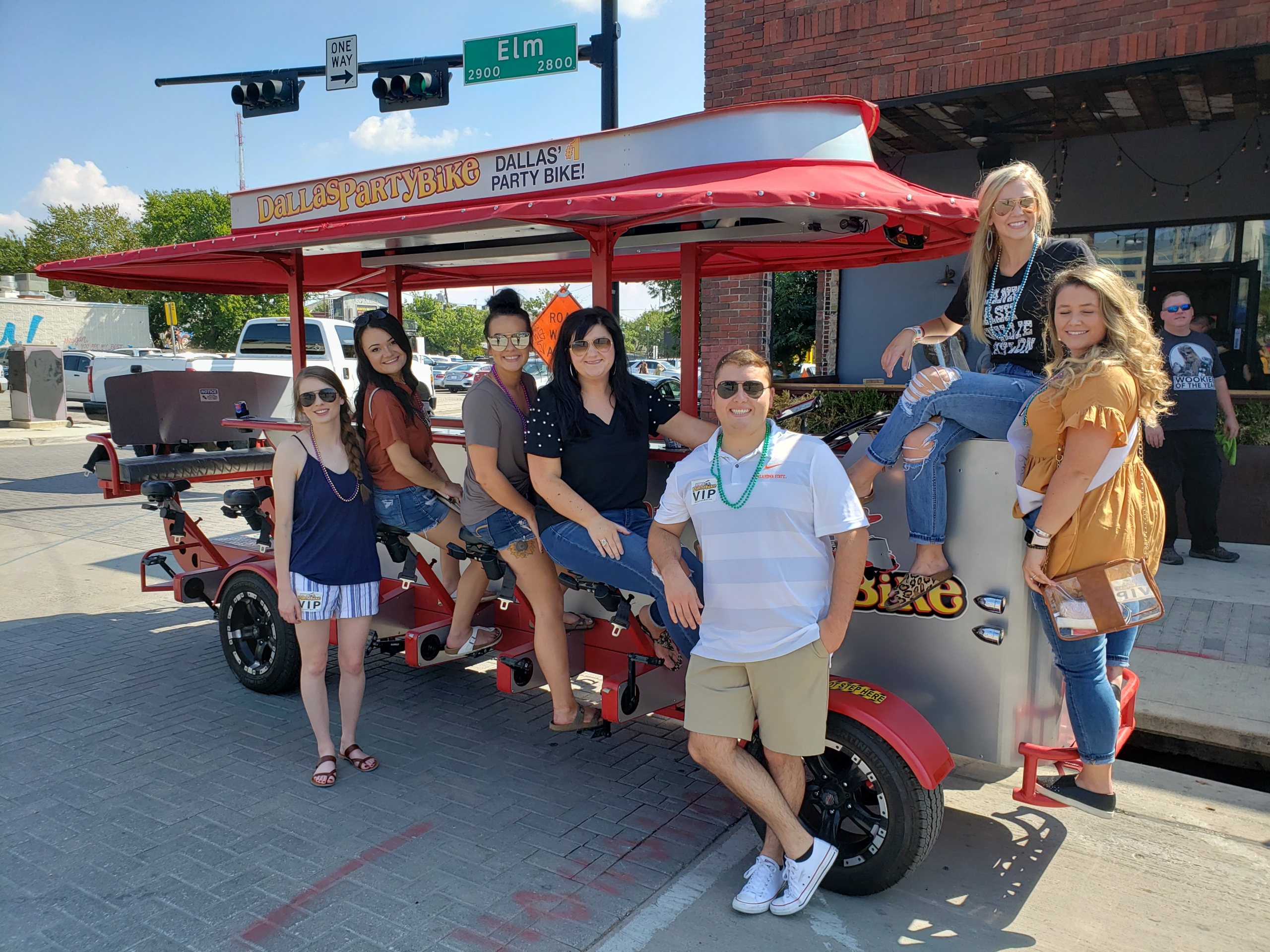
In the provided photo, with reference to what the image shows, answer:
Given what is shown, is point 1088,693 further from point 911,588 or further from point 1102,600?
point 911,588

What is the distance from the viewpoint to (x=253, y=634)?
197 inches

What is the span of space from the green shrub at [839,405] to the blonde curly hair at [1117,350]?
6605mm

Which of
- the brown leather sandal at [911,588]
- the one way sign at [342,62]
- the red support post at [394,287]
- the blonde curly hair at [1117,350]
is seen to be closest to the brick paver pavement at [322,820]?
the brown leather sandal at [911,588]

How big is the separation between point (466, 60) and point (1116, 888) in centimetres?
1134

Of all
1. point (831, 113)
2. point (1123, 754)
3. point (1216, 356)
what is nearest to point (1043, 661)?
point (1123, 754)

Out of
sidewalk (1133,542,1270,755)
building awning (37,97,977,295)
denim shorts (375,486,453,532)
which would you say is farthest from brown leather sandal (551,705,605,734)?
sidewalk (1133,542,1270,755)

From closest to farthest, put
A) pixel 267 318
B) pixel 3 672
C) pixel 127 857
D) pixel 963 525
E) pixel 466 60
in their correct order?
pixel 963 525
pixel 127 857
pixel 3 672
pixel 466 60
pixel 267 318

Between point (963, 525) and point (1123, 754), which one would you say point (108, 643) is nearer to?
point (963, 525)

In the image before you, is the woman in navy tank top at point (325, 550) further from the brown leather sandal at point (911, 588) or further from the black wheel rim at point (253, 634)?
the brown leather sandal at point (911, 588)

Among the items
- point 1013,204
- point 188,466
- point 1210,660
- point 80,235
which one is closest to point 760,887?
point 1013,204

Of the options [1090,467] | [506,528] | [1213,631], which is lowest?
[1213,631]

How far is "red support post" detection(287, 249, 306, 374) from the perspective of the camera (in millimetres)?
5484

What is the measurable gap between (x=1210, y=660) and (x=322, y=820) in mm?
4693

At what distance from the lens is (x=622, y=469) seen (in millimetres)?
3516
